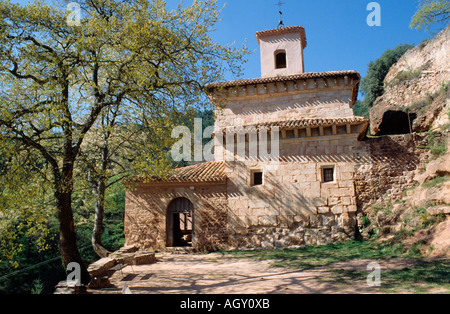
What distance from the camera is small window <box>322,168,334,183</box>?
13.0 m

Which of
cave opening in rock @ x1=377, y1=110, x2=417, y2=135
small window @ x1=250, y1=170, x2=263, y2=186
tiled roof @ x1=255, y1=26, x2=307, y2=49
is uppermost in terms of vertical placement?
tiled roof @ x1=255, y1=26, x2=307, y2=49

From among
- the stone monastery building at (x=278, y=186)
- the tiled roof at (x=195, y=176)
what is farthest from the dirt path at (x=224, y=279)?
the tiled roof at (x=195, y=176)

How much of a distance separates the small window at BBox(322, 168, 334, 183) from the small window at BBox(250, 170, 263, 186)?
8.95 feet

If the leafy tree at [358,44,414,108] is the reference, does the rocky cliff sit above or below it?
below

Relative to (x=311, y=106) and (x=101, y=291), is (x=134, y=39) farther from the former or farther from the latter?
(x=311, y=106)

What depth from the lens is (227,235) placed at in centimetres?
1329

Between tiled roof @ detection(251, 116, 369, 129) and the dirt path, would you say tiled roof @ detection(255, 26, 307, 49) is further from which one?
the dirt path

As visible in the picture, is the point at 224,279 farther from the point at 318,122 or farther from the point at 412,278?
the point at 318,122

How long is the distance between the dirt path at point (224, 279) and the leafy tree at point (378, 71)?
26439 mm

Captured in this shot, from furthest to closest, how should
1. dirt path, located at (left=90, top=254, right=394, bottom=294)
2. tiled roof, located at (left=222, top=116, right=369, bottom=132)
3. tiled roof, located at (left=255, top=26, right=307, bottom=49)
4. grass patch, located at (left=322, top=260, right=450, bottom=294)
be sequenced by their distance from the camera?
tiled roof, located at (left=255, top=26, right=307, bottom=49), tiled roof, located at (left=222, top=116, right=369, bottom=132), dirt path, located at (left=90, top=254, right=394, bottom=294), grass patch, located at (left=322, top=260, right=450, bottom=294)

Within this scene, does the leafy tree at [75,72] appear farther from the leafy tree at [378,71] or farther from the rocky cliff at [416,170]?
the leafy tree at [378,71]

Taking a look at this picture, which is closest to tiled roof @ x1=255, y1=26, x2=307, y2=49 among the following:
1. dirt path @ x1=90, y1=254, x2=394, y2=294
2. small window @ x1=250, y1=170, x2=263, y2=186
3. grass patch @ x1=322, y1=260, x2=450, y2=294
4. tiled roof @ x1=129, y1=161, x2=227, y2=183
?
tiled roof @ x1=129, y1=161, x2=227, y2=183

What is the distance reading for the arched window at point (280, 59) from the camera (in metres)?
17.9

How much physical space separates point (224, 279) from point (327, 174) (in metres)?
7.07
